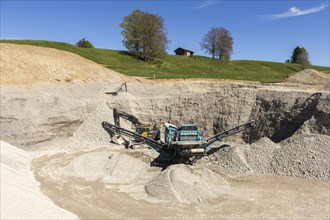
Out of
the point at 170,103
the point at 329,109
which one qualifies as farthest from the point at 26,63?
the point at 329,109

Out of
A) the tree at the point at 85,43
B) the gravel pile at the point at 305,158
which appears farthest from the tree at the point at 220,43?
the gravel pile at the point at 305,158

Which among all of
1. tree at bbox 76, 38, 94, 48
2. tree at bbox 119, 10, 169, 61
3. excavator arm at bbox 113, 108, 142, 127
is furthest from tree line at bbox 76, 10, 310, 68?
excavator arm at bbox 113, 108, 142, 127

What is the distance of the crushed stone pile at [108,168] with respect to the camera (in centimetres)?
1961

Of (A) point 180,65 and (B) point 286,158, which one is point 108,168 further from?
(A) point 180,65

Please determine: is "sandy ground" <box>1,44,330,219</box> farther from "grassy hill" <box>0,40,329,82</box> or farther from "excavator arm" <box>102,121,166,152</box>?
"grassy hill" <box>0,40,329,82</box>

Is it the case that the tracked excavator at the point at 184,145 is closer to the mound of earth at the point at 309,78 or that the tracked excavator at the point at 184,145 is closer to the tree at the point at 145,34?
the mound of earth at the point at 309,78

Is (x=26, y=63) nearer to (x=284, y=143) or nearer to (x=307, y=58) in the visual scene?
(x=284, y=143)

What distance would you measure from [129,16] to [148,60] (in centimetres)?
1156

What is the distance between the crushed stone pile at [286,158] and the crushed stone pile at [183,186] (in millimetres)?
3198

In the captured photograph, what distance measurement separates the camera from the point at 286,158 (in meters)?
20.0

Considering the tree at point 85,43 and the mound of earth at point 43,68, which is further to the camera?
the tree at point 85,43

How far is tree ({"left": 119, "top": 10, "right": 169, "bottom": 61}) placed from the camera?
209 ft

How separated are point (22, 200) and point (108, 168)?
Result: 7.08m

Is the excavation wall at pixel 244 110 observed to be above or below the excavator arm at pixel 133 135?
above
